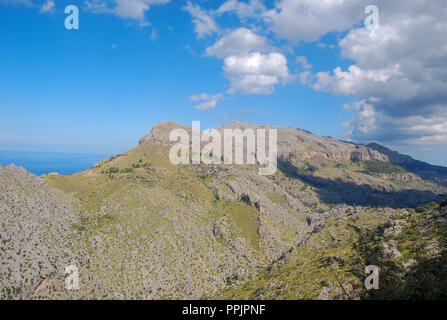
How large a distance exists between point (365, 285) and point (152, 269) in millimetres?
148396

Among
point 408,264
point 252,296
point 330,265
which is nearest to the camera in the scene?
point 408,264

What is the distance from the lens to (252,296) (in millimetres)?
140125
